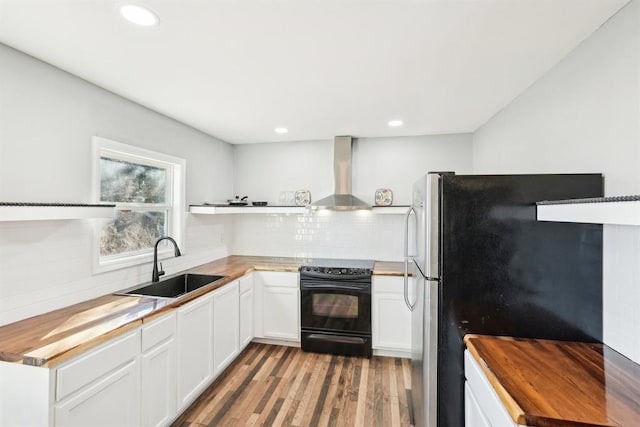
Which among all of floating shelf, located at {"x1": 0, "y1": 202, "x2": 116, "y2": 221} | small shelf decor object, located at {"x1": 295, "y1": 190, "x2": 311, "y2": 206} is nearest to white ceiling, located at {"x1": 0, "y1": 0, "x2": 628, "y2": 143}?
floating shelf, located at {"x1": 0, "y1": 202, "x2": 116, "y2": 221}

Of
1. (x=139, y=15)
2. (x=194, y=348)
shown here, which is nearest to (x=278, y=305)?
(x=194, y=348)

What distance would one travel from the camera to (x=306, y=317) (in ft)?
10.2

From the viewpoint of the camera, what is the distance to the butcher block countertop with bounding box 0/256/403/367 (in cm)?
127

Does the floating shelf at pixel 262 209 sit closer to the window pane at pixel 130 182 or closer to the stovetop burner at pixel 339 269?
the window pane at pixel 130 182

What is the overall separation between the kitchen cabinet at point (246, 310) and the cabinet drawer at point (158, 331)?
3.33 ft

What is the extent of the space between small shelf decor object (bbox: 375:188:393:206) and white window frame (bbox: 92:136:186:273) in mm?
2219

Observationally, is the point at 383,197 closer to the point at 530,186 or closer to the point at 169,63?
the point at 530,186

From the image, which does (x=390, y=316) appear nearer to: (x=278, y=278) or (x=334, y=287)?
(x=334, y=287)

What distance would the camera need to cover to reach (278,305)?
10.6ft

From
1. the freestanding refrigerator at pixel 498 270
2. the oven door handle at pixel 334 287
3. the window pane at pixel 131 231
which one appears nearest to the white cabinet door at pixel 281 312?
the oven door handle at pixel 334 287

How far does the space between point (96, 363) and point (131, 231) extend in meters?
1.35

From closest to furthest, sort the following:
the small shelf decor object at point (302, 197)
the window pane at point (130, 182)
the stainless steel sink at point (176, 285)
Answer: the window pane at point (130, 182), the stainless steel sink at point (176, 285), the small shelf decor object at point (302, 197)

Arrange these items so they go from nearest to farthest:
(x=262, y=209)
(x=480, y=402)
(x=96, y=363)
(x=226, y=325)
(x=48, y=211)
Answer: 1. (x=480, y=402)
2. (x=96, y=363)
3. (x=48, y=211)
4. (x=226, y=325)
5. (x=262, y=209)

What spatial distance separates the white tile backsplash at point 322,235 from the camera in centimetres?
361
